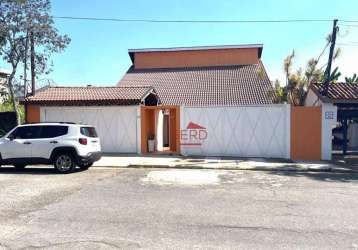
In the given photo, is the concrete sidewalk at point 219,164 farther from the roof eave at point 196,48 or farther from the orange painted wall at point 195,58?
the roof eave at point 196,48

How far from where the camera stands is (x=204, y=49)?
33031 mm

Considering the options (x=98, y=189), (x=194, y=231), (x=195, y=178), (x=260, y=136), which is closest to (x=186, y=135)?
(x=260, y=136)

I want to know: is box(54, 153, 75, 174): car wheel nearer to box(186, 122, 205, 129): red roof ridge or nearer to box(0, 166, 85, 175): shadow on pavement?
box(0, 166, 85, 175): shadow on pavement

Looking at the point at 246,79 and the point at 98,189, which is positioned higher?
the point at 246,79

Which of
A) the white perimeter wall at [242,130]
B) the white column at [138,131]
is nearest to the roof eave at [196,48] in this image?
the white perimeter wall at [242,130]

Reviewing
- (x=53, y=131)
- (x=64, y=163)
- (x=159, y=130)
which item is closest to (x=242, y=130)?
(x=159, y=130)

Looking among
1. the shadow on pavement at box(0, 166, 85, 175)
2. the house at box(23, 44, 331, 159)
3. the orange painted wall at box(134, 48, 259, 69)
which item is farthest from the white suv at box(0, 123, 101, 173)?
the orange painted wall at box(134, 48, 259, 69)

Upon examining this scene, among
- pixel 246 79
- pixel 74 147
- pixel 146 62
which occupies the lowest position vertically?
pixel 74 147

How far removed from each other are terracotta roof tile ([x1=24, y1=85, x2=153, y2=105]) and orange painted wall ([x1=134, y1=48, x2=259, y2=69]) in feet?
45.6

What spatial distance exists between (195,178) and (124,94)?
8.45 m

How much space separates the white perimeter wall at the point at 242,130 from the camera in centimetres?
1761

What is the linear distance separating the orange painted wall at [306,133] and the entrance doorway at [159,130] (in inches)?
213

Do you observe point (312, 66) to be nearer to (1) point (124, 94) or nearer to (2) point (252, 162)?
(2) point (252, 162)

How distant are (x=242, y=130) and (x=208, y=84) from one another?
36.0 feet
